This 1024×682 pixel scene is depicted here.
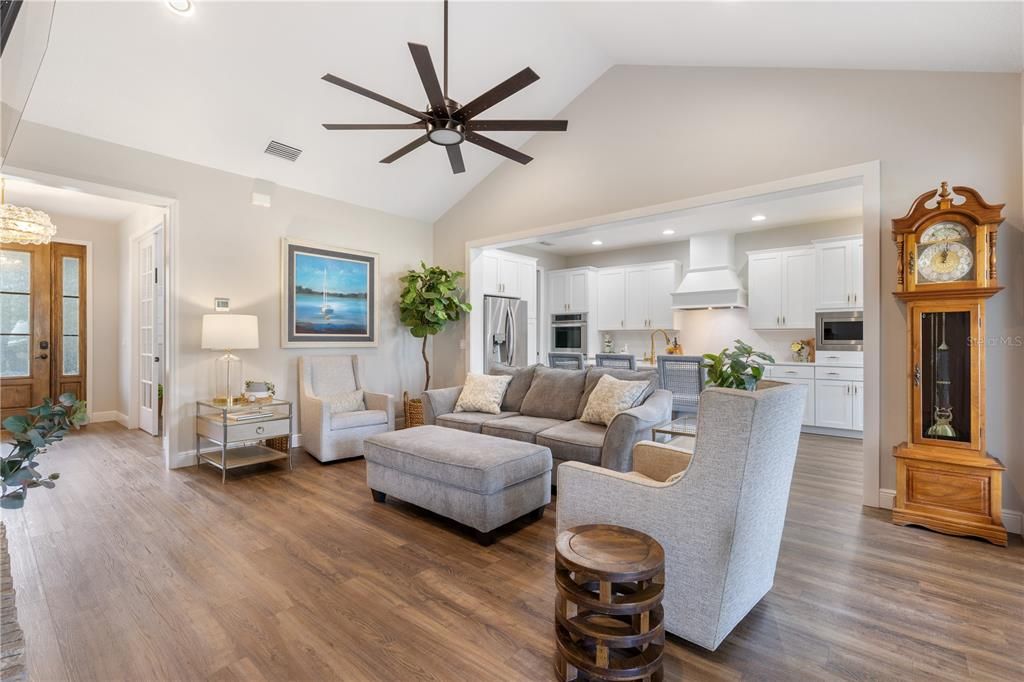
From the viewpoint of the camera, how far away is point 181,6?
3111 mm

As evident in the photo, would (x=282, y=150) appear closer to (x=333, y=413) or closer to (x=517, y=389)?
(x=333, y=413)

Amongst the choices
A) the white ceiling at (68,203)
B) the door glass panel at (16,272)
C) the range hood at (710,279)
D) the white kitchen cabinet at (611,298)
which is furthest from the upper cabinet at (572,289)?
the door glass panel at (16,272)

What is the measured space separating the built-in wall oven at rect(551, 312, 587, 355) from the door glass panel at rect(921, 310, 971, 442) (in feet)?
16.9

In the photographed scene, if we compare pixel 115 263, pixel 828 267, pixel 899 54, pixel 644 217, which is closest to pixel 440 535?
pixel 644 217

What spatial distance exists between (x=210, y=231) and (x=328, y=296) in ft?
4.16

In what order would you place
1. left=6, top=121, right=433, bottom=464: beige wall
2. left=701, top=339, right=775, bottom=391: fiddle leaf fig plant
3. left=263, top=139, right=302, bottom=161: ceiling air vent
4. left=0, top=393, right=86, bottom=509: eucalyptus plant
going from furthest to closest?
left=263, top=139, right=302, bottom=161: ceiling air vent → left=6, top=121, right=433, bottom=464: beige wall → left=701, top=339, right=775, bottom=391: fiddle leaf fig plant → left=0, top=393, right=86, bottom=509: eucalyptus plant

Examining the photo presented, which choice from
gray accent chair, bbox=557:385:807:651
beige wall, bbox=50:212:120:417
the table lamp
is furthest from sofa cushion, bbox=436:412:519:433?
beige wall, bbox=50:212:120:417

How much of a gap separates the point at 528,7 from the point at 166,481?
15.8ft

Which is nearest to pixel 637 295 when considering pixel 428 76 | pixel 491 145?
pixel 491 145

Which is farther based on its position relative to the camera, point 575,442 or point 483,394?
point 483,394

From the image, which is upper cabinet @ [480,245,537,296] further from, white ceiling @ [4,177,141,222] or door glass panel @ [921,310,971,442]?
door glass panel @ [921,310,971,442]

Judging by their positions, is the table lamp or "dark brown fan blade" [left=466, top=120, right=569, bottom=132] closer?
"dark brown fan blade" [left=466, top=120, right=569, bottom=132]

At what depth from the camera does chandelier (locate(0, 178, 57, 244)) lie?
13.7ft

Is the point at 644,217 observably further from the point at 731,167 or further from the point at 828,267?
the point at 828,267
